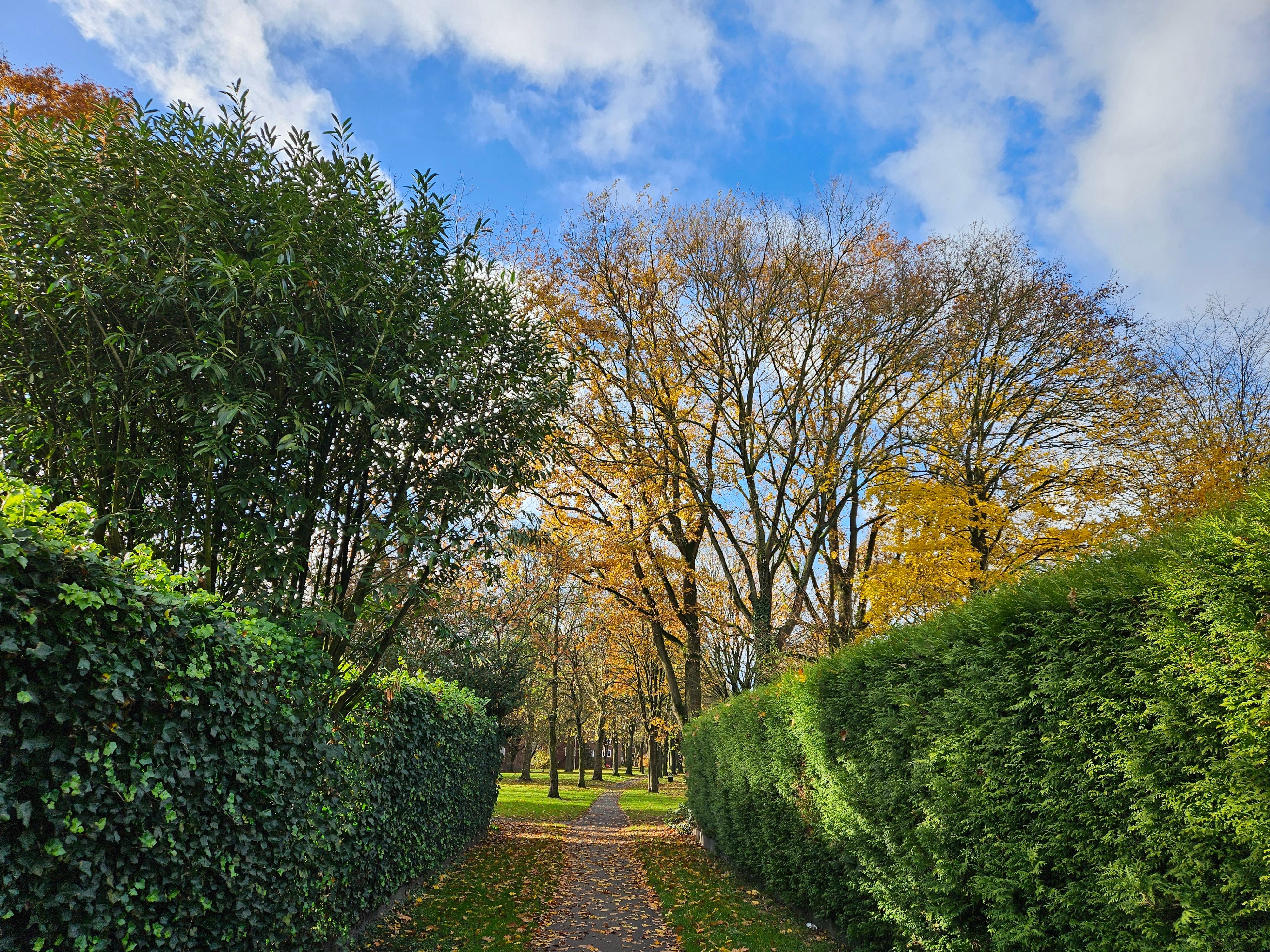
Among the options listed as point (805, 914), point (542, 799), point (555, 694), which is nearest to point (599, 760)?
point (542, 799)

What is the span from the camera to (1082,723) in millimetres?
3691

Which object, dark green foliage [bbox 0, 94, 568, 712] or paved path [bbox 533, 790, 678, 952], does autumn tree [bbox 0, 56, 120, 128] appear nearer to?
dark green foliage [bbox 0, 94, 568, 712]

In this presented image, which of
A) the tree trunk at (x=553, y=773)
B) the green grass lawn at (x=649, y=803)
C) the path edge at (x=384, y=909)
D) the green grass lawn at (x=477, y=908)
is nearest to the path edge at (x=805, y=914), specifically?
the green grass lawn at (x=477, y=908)

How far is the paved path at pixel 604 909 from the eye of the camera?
23.2 feet

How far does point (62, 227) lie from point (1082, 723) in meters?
7.29

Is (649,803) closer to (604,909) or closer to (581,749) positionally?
(581,749)

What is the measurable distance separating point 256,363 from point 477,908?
7.13 meters

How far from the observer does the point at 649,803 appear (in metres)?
28.0

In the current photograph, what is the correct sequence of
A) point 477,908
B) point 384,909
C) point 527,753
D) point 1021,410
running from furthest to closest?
point 527,753 → point 1021,410 → point 477,908 → point 384,909

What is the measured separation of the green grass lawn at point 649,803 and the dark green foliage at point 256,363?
17511 mm

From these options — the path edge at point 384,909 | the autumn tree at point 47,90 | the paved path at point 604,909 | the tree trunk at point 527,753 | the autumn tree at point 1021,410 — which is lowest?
the tree trunk at point 527,753

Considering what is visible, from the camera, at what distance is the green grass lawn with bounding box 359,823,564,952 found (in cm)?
665

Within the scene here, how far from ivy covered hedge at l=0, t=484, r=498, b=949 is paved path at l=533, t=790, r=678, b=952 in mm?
2714

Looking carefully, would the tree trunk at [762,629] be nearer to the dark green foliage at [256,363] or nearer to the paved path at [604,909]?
the paved path at [604,909]
